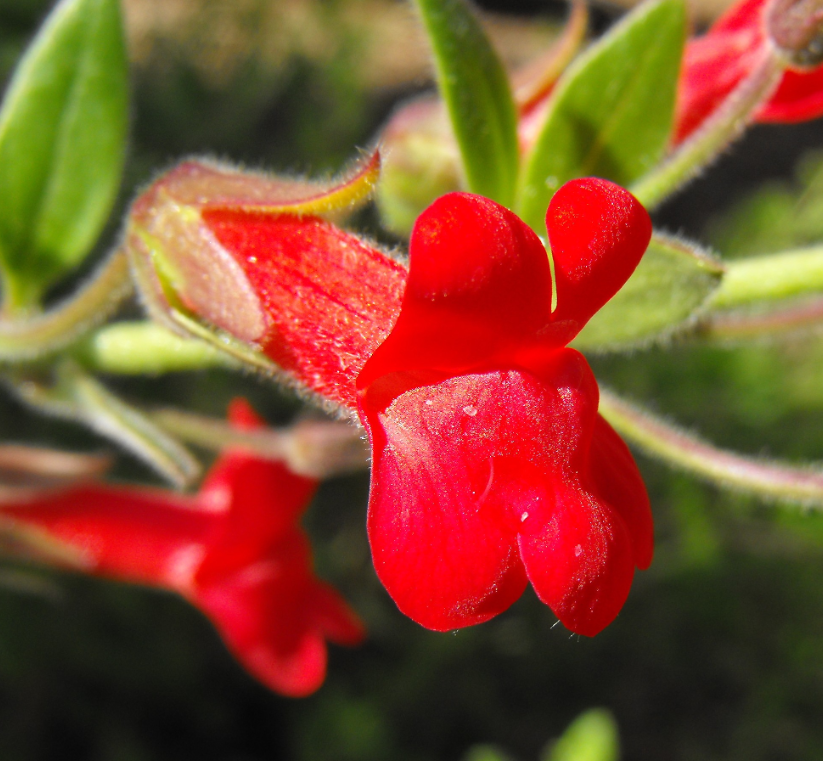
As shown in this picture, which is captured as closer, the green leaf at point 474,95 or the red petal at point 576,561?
the red petal at point 576,561

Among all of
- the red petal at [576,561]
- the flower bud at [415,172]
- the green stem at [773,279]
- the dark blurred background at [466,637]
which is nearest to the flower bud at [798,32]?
the green stem at [773,279]

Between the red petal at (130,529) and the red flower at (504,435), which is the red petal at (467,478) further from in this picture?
the red petal at (130,529)

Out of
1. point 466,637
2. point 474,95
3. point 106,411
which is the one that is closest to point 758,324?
point 474,95

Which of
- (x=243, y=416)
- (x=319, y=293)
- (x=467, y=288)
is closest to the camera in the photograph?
(x=467, y=288)

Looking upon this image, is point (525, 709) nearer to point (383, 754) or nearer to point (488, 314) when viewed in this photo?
point (383, 754)

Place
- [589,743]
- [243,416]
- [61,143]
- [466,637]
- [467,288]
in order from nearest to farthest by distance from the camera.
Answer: [467,288]
[61,143]
[243,416]
[589,743]
[466,637]

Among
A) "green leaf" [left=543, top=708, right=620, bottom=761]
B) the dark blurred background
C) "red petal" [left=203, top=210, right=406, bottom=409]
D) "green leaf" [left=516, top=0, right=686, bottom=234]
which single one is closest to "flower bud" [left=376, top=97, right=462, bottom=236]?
"green leaf" [left=516, top=0, right=686, bottom=234]

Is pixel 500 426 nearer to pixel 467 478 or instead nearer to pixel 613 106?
pixel 467 478

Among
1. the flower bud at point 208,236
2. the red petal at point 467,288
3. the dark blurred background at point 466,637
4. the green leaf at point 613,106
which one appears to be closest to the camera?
the red petal at point 467,288
